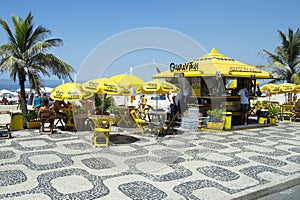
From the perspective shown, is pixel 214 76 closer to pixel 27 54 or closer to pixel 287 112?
pixel 287 112

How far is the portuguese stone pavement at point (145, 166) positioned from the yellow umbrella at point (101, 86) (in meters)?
1.48

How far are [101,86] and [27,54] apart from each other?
4.40 m

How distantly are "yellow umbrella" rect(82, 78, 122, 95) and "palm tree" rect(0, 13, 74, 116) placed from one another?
3380 mm

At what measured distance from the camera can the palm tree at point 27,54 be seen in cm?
1029

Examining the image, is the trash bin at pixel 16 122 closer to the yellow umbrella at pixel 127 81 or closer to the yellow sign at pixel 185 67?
the yellow umbrella at pixel 127 81

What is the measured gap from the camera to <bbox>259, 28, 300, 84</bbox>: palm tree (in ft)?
61.7

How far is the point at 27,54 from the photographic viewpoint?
1042 cm

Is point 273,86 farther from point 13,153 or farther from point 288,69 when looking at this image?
point 13,153

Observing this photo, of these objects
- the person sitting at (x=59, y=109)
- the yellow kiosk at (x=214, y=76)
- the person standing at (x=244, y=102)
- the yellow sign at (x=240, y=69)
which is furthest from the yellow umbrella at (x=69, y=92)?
the person standing at (x=244, y=102)

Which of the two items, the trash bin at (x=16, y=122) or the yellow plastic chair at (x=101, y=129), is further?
the trash bin at (x=16, y=122)

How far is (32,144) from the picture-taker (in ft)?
23.8

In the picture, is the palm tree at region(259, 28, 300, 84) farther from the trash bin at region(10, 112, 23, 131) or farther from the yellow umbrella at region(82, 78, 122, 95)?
the trash bin at region(10, 112, 23, 131)

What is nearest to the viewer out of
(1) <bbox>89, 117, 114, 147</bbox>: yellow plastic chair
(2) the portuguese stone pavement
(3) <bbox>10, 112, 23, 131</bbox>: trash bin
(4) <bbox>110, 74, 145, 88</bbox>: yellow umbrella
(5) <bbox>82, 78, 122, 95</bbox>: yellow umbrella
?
(2) the portuguese stone pavement

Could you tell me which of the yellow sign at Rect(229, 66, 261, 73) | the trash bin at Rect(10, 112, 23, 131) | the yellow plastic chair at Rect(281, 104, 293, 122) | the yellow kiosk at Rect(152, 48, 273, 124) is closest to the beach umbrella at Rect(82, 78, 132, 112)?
the trash bin at Rect(10, 112, 23, 131)
